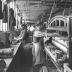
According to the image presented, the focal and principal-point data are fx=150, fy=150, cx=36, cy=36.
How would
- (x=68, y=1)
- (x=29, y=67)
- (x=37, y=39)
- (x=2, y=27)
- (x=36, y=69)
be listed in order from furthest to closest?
(x=68, y=1) → (x=2, y=27) → (x=29, y=67) → (x=37, y=39) → (x=36, y=69)

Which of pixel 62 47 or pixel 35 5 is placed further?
pixel 35 5

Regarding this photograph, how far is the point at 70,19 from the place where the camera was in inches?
72.0

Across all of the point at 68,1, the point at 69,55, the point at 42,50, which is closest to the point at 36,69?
the point at 42,50

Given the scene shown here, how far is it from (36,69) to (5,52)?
1.03m

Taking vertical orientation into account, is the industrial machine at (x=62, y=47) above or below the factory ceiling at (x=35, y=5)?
below

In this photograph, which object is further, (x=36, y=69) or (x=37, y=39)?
(x=37, y=39)

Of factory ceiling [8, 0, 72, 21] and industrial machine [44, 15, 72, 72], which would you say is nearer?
industrial machine [44, 15, 72, 72]

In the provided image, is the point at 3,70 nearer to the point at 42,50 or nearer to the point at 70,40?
the point at 70,40

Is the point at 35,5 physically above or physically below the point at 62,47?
above

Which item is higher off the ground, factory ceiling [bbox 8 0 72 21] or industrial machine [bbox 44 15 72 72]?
factory ceiling [bbox 8 0 72 21]

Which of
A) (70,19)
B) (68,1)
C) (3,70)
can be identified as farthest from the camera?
(68,1)

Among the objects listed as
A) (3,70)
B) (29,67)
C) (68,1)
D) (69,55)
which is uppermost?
(68,1)

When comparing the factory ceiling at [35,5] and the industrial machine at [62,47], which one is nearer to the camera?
the industrial machine at [62,47]

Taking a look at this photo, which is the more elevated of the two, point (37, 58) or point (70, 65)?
point (70, 65)
